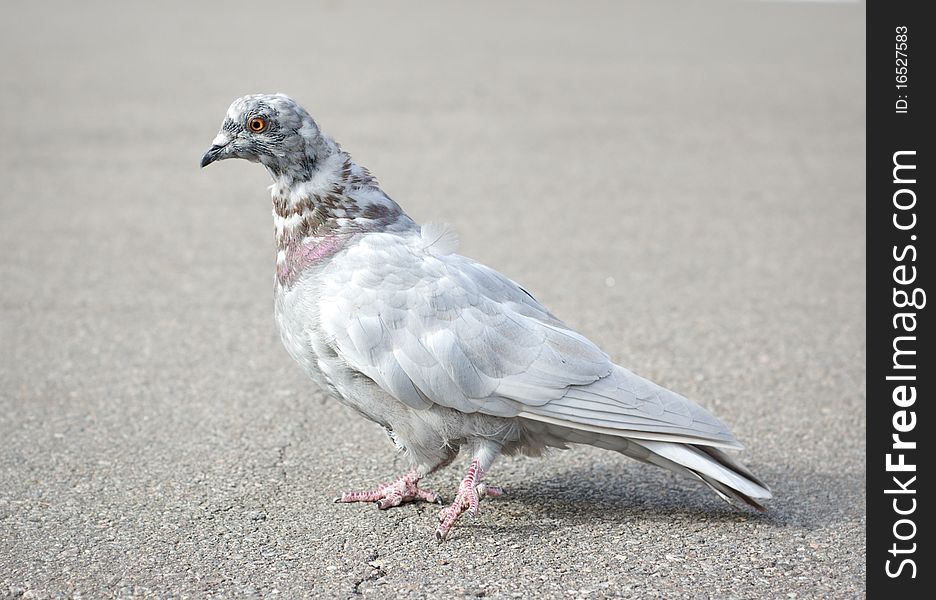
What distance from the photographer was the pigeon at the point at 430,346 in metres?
3.42

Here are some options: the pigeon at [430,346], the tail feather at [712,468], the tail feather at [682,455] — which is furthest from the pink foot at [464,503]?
the tail feather at [712,468]

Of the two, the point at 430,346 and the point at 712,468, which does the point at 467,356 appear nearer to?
the point at 430,346

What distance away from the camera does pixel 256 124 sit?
11.5 feet

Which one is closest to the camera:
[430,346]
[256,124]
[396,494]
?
[430,346]

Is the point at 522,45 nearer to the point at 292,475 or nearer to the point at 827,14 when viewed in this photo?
the point at 827,14

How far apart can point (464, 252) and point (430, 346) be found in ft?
11.6

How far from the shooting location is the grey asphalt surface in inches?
136

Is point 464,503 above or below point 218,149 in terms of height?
below
